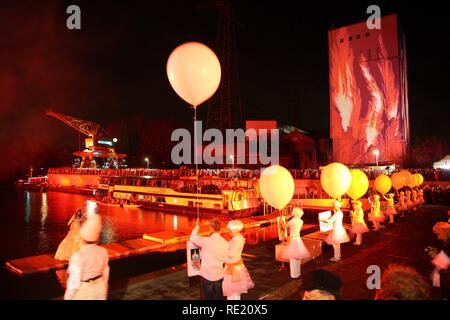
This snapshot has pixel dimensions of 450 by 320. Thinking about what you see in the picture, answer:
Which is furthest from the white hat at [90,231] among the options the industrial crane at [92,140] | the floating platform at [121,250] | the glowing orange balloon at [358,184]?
the industrial crane at [92,140]

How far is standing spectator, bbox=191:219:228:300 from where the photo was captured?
511cm

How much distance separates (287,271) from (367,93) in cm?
4282

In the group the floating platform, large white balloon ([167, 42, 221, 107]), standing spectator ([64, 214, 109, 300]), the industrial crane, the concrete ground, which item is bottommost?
the floating platform

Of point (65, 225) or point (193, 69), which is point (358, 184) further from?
point (65, 225)

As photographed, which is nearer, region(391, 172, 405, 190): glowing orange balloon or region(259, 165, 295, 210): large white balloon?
region(259, 165, 295, 210): large white balloon

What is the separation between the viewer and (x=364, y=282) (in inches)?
274

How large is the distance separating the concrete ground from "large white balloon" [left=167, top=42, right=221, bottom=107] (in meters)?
4.56

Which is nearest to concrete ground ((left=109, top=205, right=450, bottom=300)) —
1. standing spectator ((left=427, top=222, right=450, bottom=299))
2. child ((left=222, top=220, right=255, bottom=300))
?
child ((left=222, top=220, right=255, bottom=300))

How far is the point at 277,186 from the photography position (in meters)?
8.23

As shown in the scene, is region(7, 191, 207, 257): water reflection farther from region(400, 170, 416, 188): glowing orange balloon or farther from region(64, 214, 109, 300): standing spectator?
region(64, 214, 109, 300): standing spectator

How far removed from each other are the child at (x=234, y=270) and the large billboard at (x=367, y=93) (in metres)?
39.4

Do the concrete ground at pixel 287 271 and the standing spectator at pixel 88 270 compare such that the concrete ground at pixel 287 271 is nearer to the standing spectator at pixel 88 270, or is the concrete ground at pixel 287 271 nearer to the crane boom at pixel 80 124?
the standing spectator at pixel 88 270

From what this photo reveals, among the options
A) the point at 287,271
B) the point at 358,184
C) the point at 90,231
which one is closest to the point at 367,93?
the point at 358,184
